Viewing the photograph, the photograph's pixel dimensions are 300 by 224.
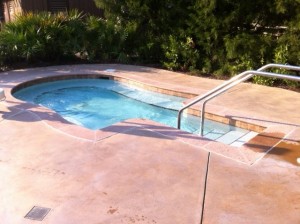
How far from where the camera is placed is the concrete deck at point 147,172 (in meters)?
3.30

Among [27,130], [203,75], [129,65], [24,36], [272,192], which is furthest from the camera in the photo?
[129,65]

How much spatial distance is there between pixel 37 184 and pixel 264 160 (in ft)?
9.40

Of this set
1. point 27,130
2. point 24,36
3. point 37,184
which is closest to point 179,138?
point 37,184

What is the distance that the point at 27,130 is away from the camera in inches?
212

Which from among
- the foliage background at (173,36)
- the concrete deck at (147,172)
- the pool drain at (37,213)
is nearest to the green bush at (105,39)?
the foliage background at (173,36)

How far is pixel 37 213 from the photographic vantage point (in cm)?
332

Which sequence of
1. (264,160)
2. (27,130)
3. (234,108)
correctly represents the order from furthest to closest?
1. (234,108)
2. (27,130)
3. (264,160)

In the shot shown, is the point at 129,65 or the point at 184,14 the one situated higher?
the point at 184,14

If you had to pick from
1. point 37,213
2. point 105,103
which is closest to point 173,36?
point 105,103

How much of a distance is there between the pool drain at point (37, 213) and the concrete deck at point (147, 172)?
0.05 metres

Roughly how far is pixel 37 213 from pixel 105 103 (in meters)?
5.35

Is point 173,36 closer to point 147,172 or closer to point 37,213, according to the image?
point 147,172

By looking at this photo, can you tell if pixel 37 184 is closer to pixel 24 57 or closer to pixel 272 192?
pixel 272 192

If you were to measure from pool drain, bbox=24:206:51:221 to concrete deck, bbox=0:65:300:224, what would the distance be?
2.0 inches
